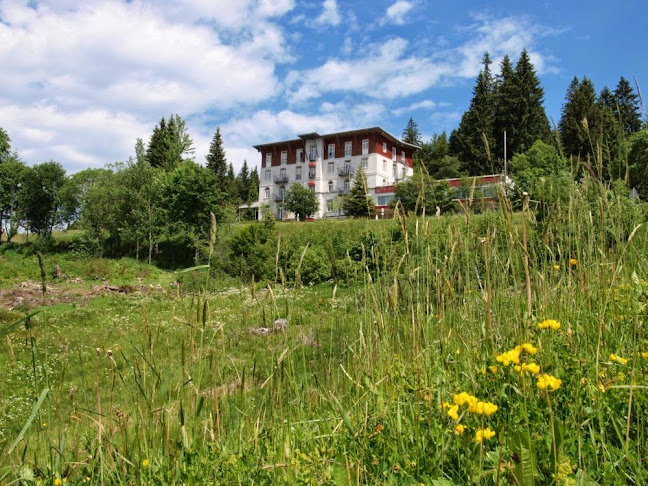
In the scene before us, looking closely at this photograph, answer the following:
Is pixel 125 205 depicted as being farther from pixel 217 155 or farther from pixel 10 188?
pixel 217 155

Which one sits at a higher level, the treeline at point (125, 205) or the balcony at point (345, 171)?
the balcony at point (345, 171)

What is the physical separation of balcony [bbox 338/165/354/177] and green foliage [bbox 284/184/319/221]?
214 inches

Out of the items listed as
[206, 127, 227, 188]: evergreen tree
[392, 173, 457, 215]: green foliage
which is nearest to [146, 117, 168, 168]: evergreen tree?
[206, 127, 227, 188]: evergreen tree

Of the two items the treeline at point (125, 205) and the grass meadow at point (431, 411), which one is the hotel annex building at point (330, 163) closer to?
the treeline at point (125, 205)

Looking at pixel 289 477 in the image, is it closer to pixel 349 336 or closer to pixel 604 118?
pixel 349 336

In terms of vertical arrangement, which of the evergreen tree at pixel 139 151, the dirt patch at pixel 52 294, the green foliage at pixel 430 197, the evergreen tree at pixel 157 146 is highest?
the evergreen tree at pixel 157 146

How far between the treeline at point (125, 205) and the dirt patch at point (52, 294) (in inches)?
224

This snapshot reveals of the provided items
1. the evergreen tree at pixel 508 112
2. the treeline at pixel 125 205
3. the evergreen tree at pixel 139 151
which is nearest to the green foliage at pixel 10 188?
the treeline at pixel 125 205

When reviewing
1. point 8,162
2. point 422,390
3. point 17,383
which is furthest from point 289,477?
point 8,162

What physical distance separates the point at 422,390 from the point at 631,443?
0.58 m

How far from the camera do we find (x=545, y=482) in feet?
3.53

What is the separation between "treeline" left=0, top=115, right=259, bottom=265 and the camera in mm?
24484

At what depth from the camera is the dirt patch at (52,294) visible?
1427cm

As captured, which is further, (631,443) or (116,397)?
(116,397)
